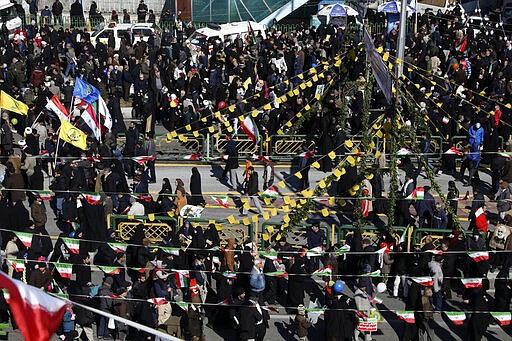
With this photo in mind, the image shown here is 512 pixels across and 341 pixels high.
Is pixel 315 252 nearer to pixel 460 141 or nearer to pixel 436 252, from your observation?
pixel 436 252

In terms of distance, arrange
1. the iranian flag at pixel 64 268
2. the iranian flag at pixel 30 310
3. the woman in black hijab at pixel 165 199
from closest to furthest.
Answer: the iranian flag at pixel 30 310 → the iranian flag at pixel 64 268 → the woman in black hijab at pixel 165 199

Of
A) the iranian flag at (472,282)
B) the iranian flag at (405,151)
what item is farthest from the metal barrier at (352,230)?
the iranian flag at (405,151)

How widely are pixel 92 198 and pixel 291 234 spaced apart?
4.19 metres

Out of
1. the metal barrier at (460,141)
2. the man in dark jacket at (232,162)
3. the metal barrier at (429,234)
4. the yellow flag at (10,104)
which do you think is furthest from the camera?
the metal barrier at (460,141)

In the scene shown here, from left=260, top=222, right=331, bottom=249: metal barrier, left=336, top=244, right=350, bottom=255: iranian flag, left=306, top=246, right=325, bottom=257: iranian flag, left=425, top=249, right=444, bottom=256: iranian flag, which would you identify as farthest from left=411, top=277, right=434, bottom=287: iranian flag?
left=260, top=222, right=331, bottom=249: metal barrier

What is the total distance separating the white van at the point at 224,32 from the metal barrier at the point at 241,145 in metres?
10.3

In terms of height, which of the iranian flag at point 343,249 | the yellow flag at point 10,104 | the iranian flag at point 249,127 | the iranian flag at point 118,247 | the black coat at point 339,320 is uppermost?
the yellow flag at point 10,104

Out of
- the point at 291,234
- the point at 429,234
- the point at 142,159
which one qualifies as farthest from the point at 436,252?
the point at 142,159

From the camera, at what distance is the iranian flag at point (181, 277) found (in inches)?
624

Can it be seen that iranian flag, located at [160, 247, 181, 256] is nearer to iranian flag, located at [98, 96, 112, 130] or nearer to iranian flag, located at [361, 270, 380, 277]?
iranian flag, located at [361, 270, 380, 277]

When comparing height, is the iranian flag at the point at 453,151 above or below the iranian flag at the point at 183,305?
above

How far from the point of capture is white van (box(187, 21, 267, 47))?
3453 cm

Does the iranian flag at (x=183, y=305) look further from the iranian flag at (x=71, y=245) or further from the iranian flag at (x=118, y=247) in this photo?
the iranian flag at (x=71, y=245)

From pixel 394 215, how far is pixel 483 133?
505 centimetres
